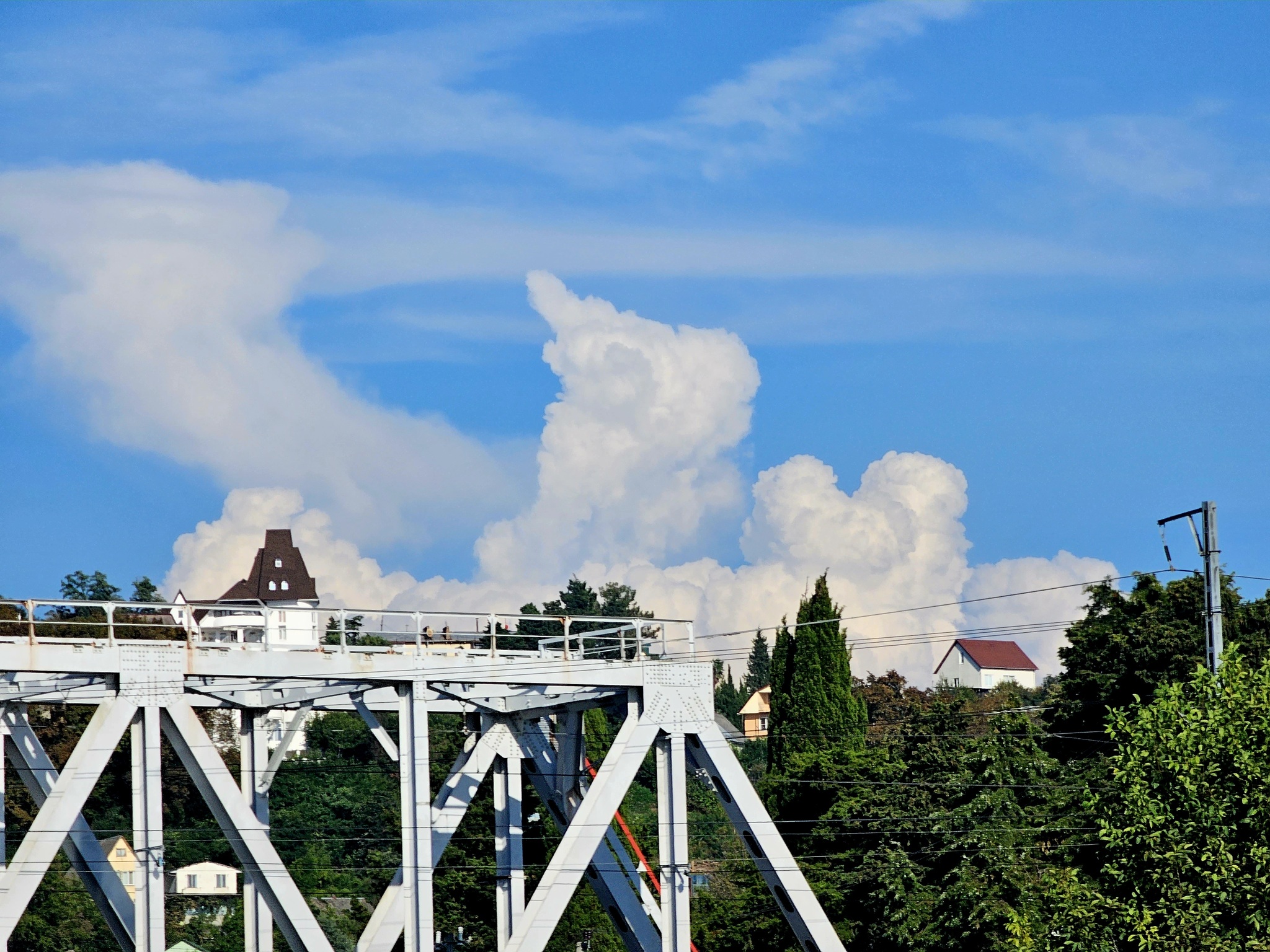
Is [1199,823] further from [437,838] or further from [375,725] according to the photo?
[375,725]

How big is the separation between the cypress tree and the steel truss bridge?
32.9 meters

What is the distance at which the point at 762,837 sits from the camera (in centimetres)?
3300

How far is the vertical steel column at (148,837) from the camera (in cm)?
2748

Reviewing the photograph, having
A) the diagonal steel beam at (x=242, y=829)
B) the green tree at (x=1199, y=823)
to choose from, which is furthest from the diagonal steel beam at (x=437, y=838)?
the green tree at (x=1199, y=823)

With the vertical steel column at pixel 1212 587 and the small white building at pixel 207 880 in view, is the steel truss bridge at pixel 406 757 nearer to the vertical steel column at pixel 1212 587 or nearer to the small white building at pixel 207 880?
the vertical steel column at pixel 1212 587

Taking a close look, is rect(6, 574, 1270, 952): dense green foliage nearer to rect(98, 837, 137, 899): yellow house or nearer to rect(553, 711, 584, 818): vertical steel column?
rect(98, 837, 137, 899): yellow house

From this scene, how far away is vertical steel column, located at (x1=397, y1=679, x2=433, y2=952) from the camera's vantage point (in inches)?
1184

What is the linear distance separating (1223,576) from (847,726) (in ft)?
69.6

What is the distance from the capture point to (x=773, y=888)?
1329 inches

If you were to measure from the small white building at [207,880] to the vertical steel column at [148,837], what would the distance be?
2672 inches

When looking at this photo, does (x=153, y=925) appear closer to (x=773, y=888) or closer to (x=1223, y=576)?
(x=773, y=888)

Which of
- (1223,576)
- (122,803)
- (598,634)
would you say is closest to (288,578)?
(122,803)

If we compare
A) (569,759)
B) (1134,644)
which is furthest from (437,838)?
(1134,644)

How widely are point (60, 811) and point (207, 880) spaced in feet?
233
